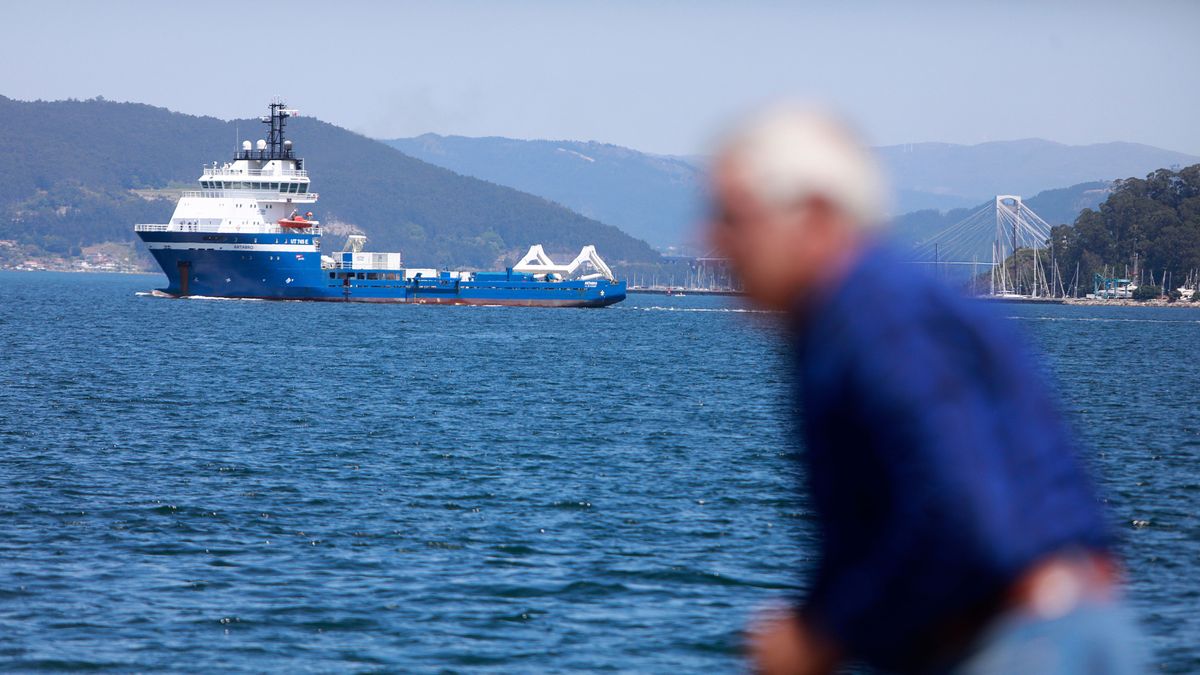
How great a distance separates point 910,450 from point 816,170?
465mm

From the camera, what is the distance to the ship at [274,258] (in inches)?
3597

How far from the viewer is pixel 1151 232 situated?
620 feet

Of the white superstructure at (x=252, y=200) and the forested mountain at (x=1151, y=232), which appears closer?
the white superstructure at (x=252, y=200)

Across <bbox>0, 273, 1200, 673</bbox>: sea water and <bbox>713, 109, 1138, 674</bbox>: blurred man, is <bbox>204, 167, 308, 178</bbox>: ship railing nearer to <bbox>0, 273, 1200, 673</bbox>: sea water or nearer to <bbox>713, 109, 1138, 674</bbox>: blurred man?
<bbox>0, 273, 1200, 673</bbox>: sea water

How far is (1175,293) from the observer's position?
618 ft

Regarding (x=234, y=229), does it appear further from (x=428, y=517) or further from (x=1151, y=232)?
Result: (x=1151, y=232)

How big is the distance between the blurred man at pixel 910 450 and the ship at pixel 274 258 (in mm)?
89280

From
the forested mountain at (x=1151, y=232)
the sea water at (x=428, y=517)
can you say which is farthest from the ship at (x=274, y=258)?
the forested mountain at (x=1151, y=232)

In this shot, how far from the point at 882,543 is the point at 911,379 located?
0.86 ft

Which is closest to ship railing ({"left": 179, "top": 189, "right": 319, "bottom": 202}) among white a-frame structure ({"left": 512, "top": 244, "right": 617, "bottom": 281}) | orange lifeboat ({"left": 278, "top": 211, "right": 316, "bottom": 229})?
orange lifeboat ({"left": 278, "top": 211, "right": 316, "bottom": 229})

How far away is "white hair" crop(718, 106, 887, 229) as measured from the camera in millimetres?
2295

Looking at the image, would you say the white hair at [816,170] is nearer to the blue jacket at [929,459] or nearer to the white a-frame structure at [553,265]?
the blue jacket at [929,459]

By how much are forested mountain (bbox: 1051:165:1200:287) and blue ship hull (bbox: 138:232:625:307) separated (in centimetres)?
10817

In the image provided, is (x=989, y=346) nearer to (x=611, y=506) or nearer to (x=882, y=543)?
(x=882, y=543)
